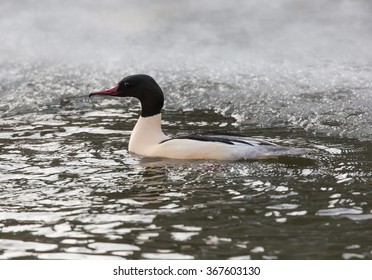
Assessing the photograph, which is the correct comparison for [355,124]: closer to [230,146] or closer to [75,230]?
[230,146]

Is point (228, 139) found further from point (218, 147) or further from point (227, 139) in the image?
point (218, 147)

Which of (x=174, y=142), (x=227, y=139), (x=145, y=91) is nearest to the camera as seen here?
(x=227, y=139)

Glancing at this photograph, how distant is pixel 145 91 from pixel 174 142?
37.3 inches

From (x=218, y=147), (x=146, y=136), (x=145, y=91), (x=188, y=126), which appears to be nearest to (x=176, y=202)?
(x=218, y=147)

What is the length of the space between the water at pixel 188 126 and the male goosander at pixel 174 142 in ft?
0.49

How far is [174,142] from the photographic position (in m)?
9.15

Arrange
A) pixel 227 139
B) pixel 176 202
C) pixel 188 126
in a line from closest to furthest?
pixel 176 202 < pixel 227 139 < pixel 188 126

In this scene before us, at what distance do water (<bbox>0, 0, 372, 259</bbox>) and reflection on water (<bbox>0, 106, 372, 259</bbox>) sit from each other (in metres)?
0.02

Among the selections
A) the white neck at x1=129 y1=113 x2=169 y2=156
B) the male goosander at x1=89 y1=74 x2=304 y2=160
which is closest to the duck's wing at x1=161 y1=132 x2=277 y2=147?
the male goosander at x1=89 y1=74 x2=304 y2=160

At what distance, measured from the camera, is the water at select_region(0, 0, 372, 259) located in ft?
20.8

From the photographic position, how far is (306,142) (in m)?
9.72

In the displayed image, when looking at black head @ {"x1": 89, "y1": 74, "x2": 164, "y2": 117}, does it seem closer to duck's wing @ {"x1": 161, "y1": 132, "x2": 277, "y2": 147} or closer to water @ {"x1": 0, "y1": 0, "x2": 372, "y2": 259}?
water @ {"x1": 0, "y1": 0, "x2": 372, "y2": 259}

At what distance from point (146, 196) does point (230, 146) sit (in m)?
1.77

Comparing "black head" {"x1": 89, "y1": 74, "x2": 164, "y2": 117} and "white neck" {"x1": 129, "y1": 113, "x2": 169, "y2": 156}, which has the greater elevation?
"black head" {"x1": 89, "y1": 74, "x2": 164, "y2": 117}
